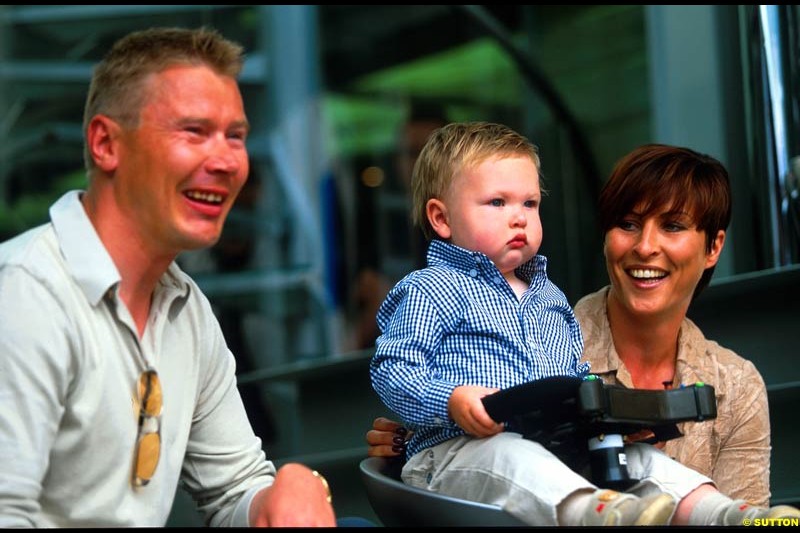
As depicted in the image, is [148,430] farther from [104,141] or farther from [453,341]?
[453,341]

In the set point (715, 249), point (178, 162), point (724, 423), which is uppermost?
point (178, 162)

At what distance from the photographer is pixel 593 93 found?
689 centimetres

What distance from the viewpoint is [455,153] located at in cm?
269

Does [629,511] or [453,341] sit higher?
[453,341]

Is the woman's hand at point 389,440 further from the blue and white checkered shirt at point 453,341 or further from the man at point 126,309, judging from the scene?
the man at point 126,309

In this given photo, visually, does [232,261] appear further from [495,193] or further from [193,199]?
[193,199]

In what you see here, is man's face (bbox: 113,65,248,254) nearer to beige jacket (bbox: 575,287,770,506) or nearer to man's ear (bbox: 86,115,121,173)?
man's ear (bbox: 86,115,121,173)

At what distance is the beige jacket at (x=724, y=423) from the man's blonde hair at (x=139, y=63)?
1.16 m

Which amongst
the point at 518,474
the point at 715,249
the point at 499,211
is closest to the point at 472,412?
the point at 518,474

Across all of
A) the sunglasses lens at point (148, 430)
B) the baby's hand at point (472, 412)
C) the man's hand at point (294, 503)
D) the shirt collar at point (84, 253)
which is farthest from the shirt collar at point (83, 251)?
the baby's hand at point (472, 412)

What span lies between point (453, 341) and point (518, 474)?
1.26ft

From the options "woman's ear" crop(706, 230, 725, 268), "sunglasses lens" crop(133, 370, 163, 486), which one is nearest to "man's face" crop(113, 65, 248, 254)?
"sunglasses lens" crop(133, 370, 163, 486)

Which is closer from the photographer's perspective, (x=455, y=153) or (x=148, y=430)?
(x=148, y=430)

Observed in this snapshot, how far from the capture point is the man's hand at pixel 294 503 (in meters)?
2.07
